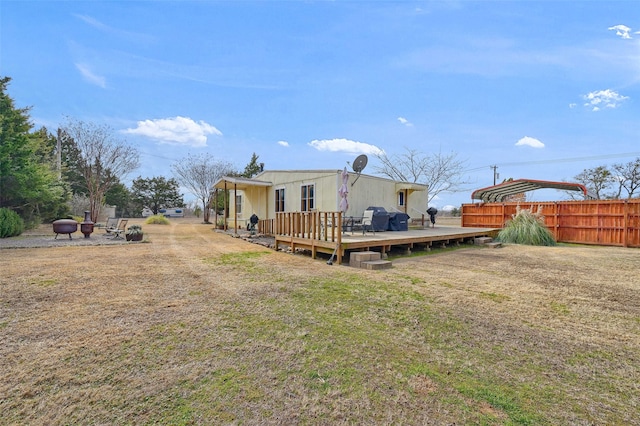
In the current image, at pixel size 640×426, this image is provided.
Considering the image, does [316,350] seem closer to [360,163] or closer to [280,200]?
[360,163]

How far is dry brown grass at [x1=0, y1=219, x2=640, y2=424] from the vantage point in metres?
1.73

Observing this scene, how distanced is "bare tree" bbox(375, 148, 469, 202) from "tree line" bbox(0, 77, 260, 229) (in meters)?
13.5

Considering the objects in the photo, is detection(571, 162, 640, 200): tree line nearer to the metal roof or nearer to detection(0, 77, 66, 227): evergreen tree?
the metal roof

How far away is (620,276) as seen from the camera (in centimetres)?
539

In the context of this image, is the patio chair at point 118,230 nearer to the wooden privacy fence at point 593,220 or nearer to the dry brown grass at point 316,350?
the dry brown grass at point 316,350

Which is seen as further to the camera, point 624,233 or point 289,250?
point 624,233

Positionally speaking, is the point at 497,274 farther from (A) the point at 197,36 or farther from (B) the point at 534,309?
(A) the point at 197,36

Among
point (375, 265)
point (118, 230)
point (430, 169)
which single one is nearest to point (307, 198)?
point (375, 265)

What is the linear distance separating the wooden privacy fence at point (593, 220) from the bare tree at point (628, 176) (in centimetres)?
1716

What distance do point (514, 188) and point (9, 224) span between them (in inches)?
841

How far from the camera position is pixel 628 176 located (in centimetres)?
2250

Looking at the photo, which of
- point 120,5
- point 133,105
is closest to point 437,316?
point 120,5

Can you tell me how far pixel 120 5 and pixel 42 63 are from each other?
516cm

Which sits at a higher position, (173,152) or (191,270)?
(173,152)
